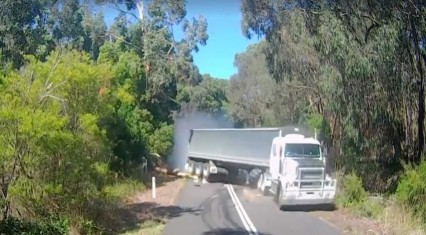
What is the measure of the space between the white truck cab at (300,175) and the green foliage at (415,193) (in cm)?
410

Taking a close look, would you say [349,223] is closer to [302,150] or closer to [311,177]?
[311,177]

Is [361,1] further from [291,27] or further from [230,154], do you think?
[230,154]

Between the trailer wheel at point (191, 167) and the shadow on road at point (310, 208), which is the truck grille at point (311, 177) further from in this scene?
the trailer wheel at point (191, 167)

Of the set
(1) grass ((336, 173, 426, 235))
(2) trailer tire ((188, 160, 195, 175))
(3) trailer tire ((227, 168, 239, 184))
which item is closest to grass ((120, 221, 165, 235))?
(1) grass ((336, 173, 426, 235))

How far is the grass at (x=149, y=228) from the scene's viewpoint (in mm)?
15217

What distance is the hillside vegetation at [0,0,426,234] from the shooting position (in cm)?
1416

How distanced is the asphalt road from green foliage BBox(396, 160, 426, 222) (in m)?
2.44

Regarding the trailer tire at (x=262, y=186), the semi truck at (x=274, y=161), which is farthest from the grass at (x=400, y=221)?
the trailer tire at (x=262, y=186)

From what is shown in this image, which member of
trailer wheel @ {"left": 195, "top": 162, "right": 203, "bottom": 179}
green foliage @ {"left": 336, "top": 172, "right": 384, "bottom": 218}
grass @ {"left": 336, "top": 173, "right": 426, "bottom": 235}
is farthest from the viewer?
trailer wheel @ {"left": 195, "top": 162, "right": 203, "bottom": 179}

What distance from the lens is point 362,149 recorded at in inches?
870

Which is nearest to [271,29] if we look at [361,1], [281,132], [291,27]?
[291,27]

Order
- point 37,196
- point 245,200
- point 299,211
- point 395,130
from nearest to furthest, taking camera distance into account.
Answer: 1. point 37,196
2. point 299,211
3. point 395,130
4. point 245,200

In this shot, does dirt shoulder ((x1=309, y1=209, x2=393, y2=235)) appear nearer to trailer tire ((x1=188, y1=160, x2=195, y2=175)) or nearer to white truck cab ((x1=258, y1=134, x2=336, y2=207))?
white truck cab ((x1=258, y1=134, x2=336, y2=207))

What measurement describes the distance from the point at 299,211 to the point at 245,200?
4.00 metres
